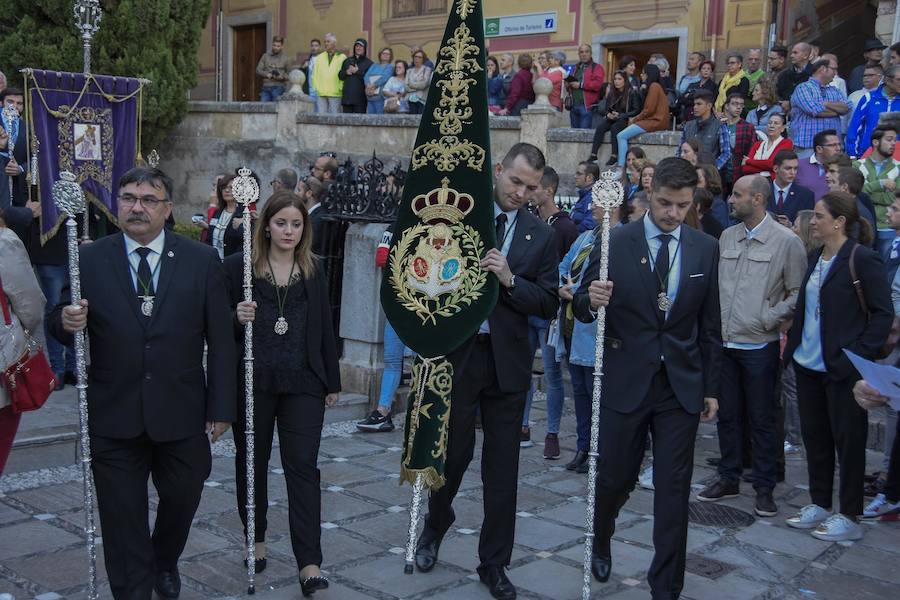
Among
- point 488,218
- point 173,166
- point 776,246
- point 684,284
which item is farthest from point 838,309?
point 173,166

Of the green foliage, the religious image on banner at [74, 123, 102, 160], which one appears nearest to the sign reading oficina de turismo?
the green foliage

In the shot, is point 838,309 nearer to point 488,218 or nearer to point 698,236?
point 698,236

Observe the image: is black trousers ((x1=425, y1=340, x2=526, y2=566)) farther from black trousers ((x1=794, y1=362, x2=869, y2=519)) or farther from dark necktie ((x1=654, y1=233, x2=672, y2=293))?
black trousers ((x1=794, y1=362, x2=869, y2=519))

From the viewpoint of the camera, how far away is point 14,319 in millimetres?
4719

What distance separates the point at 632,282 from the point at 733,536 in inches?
78.5

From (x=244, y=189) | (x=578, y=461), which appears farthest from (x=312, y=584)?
(x=578, y=461)

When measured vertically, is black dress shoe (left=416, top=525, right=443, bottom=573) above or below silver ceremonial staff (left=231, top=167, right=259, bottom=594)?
below

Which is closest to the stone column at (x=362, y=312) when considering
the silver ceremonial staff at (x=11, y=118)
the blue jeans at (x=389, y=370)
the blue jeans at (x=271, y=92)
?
the blue jeans at (x=389, y=370)

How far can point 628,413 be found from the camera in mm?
4785

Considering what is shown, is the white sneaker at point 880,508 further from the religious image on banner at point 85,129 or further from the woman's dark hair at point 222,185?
the religious image on banner at point 85,129

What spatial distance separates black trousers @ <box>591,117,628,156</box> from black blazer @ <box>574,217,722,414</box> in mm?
8677

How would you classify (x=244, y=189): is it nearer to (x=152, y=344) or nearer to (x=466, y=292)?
(x=152, y=344)

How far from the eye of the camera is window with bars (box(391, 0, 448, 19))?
21438mm

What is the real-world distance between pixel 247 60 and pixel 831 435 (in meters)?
21.6
